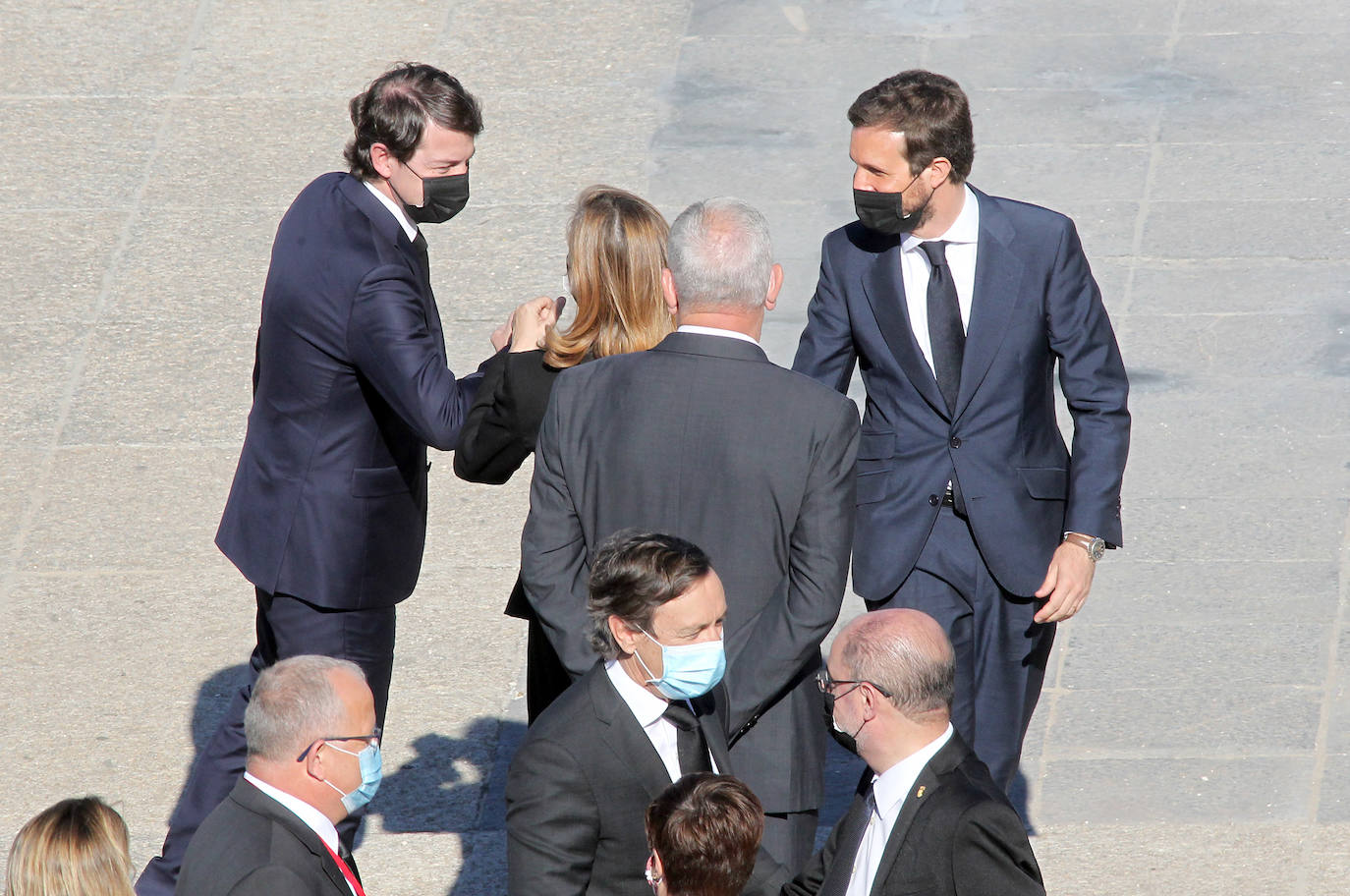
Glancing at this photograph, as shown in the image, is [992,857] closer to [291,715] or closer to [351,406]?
[291,715]

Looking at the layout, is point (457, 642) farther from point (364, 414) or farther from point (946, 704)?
point (946, 704)

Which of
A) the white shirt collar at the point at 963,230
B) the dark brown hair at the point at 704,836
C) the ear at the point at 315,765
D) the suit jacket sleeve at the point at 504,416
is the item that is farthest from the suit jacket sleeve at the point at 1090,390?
the ear at the point at 315,765

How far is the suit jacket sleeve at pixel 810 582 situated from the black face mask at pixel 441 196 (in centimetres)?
132

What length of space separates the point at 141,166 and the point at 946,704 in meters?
7.37

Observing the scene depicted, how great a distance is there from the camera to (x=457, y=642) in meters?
6.71

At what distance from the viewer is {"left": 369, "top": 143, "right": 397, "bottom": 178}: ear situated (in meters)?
4.84

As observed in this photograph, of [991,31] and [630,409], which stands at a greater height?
[630,409]

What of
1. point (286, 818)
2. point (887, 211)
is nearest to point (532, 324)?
point (887, 211)

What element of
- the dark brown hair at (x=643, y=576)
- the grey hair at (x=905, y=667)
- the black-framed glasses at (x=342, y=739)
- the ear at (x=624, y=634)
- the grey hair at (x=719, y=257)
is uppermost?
the grey hair at (x=719, y=257)

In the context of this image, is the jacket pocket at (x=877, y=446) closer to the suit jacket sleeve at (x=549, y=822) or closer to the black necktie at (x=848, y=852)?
the black necktie at (x=848, y=852)

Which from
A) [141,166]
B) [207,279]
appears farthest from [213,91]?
[207,279]

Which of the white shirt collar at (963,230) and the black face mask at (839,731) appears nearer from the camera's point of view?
the black face mask at (839,731)

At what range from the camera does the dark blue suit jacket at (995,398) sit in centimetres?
477

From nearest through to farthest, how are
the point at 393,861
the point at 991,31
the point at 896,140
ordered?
the point at 896,140 < the point at 393,861 < the point at 991,31
